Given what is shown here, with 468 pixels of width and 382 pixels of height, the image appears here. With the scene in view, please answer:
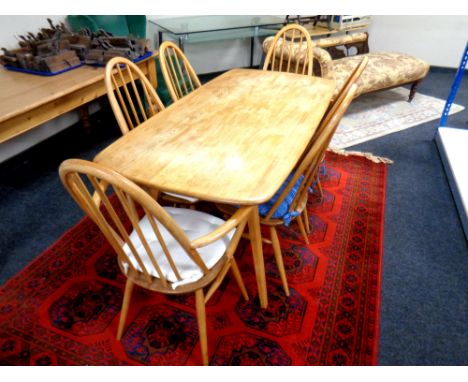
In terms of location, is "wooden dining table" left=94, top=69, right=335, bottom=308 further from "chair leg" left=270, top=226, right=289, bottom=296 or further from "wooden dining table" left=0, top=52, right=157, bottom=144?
"wooden dining table" left=0, top=52, right=157, bottom=144

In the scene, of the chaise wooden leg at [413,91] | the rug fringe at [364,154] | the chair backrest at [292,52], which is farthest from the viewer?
the chaise wooden leg at [413,91]

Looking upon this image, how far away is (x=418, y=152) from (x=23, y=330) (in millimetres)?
2748

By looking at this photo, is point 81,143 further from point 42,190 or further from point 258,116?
point 258,116

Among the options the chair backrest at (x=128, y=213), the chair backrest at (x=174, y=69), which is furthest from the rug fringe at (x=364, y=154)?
the chair backrest at (x=128, y=213)

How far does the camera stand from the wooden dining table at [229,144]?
1.05 meters

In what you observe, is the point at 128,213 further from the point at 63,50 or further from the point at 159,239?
the point at 63,50

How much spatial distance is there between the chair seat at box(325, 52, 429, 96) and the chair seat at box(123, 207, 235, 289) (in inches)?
82.1

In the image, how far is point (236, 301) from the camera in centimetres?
148

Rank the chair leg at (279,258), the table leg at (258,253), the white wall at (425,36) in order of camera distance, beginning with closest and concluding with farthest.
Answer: the table leg at (258,253), the chair leg at (279,258), the white wall at (425,36)

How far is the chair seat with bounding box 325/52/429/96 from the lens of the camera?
2.93 metres

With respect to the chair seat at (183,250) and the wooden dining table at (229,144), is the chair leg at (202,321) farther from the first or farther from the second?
the wooden dining table at (229,144)

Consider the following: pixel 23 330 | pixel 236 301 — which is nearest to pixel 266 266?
pixel 236 301

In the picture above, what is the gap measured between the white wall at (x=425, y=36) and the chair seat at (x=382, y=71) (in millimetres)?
1154

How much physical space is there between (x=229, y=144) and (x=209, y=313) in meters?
0.72
